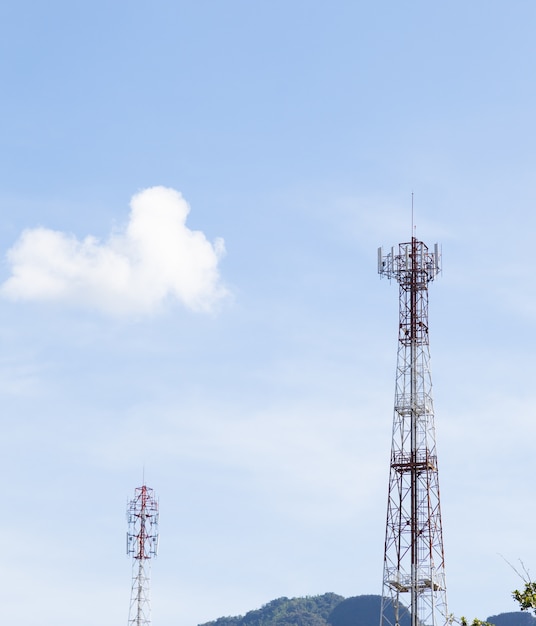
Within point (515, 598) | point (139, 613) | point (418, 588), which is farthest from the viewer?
point (139, 613)

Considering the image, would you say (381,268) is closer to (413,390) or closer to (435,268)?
(435,268)

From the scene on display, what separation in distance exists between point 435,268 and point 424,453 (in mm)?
13032

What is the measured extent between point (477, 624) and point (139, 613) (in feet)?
191

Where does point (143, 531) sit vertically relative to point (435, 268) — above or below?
below

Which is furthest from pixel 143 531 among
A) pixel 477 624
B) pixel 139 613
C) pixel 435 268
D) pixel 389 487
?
pixel 477 624

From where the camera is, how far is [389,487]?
8094cm

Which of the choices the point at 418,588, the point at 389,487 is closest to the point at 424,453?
the point at 389,487

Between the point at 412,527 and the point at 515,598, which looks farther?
the point at 412,527

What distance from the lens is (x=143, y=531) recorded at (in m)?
107

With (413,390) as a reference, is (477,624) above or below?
below

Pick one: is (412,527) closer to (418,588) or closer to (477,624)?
(418,588)

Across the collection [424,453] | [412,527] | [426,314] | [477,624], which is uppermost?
[426,314]

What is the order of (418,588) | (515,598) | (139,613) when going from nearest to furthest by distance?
(515,598) < (418,588) < (139,613)

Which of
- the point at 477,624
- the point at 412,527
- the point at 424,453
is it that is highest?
the point at 424,453
